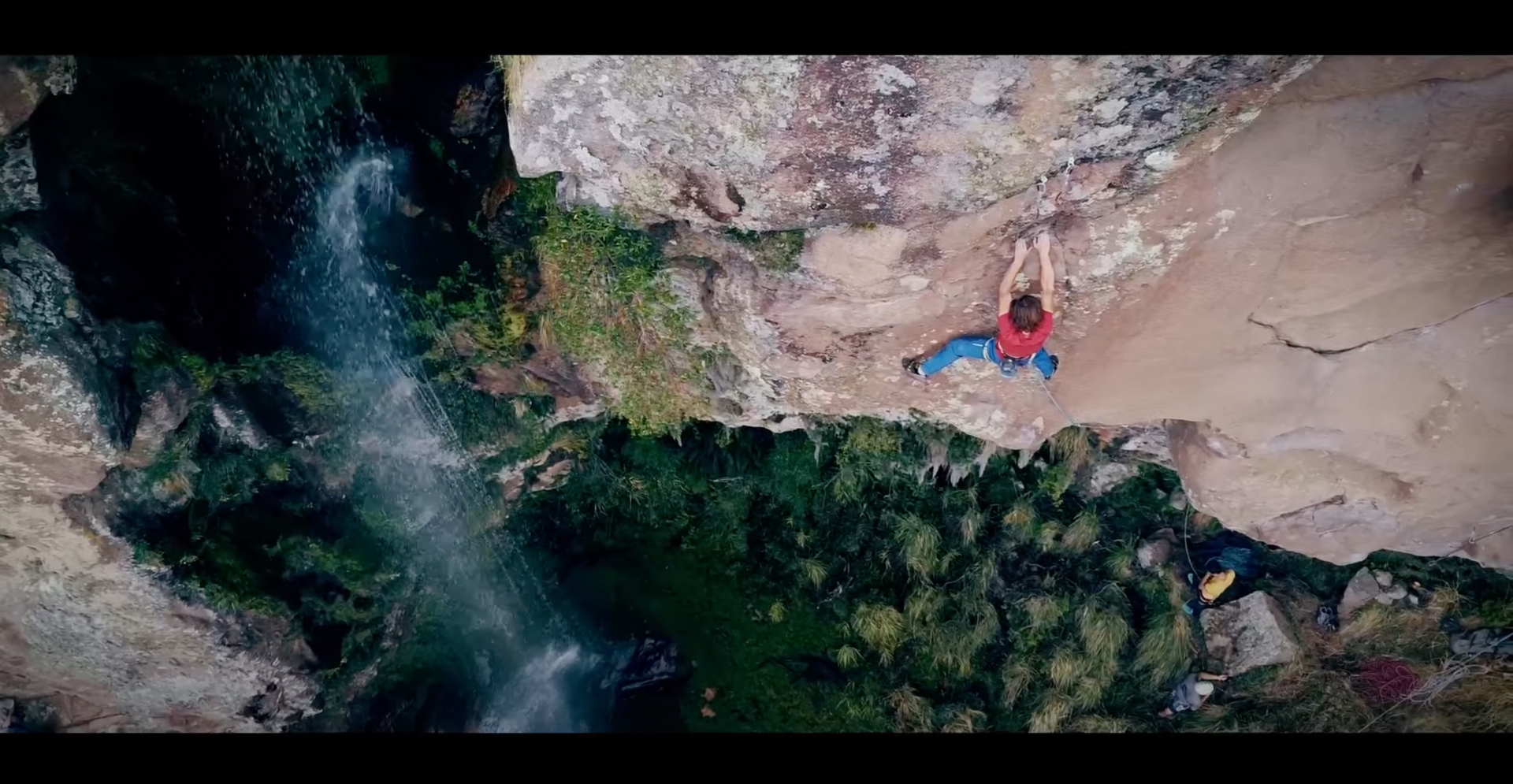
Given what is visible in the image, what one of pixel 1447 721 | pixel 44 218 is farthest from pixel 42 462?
pixel 1447 721

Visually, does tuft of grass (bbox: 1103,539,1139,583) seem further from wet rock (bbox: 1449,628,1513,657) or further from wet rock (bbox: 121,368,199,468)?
wet rock (bbox: 121,368,199,468)

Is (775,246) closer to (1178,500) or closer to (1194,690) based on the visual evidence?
(1178,500)

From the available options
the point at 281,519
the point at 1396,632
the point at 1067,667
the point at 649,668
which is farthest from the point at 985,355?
the point at 281,519

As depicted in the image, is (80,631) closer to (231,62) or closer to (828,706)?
(231,62)

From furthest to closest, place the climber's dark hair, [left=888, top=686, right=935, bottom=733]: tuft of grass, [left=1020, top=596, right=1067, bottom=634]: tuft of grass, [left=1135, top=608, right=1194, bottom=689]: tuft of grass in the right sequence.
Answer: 1. [left=888, top=686, right=935, bottom=733]: tuft of grass
2. [left=1020, top=596, right=1067, bottom=634]: tuft of grass
3. [left=1135, top=608, right=1194, bottom=689]: tuft of grass
4. the climber's dark hair

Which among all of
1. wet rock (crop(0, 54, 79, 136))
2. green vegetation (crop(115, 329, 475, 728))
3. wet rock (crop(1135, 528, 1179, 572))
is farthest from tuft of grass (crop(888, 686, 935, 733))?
wet rock (crop(0, 54, 79, 136))

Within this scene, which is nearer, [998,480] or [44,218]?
[44,218]
